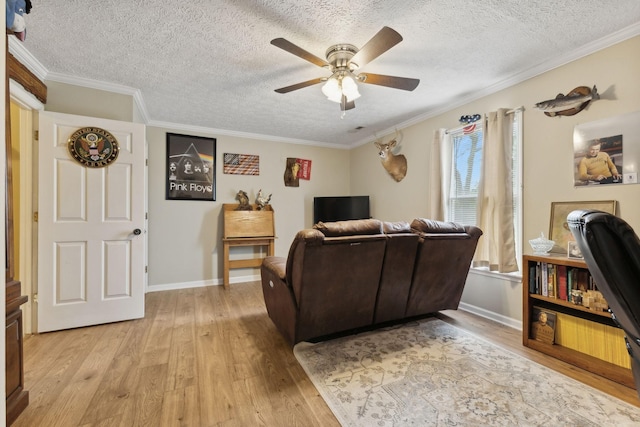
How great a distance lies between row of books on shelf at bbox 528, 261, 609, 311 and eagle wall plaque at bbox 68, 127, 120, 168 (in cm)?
410

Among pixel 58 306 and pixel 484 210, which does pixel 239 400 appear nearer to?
pixel 58 306

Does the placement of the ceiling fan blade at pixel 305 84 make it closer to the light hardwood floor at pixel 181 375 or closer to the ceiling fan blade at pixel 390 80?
the ceiling fan blade at pixel 390 80

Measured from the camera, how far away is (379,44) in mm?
1686

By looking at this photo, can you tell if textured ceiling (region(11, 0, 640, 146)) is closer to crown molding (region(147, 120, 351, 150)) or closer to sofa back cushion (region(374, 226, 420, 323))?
crown molding (region(147, 120, 351, 150))

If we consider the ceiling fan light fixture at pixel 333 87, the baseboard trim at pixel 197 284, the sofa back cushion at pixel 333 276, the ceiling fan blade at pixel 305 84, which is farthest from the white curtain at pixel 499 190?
the baseboard trim at pixel 197 284

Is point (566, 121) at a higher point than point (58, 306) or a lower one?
higher

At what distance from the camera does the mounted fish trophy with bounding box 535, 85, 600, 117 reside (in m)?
2.16

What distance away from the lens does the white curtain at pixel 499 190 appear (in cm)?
266

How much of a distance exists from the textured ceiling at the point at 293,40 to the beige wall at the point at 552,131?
0.35ft

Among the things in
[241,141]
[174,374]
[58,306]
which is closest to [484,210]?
[174,374]

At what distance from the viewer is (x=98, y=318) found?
2668mm

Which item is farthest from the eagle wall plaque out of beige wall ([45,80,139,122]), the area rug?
the area rug

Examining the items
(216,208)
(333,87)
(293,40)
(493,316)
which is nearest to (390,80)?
(333,87)

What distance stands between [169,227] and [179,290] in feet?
3.17
